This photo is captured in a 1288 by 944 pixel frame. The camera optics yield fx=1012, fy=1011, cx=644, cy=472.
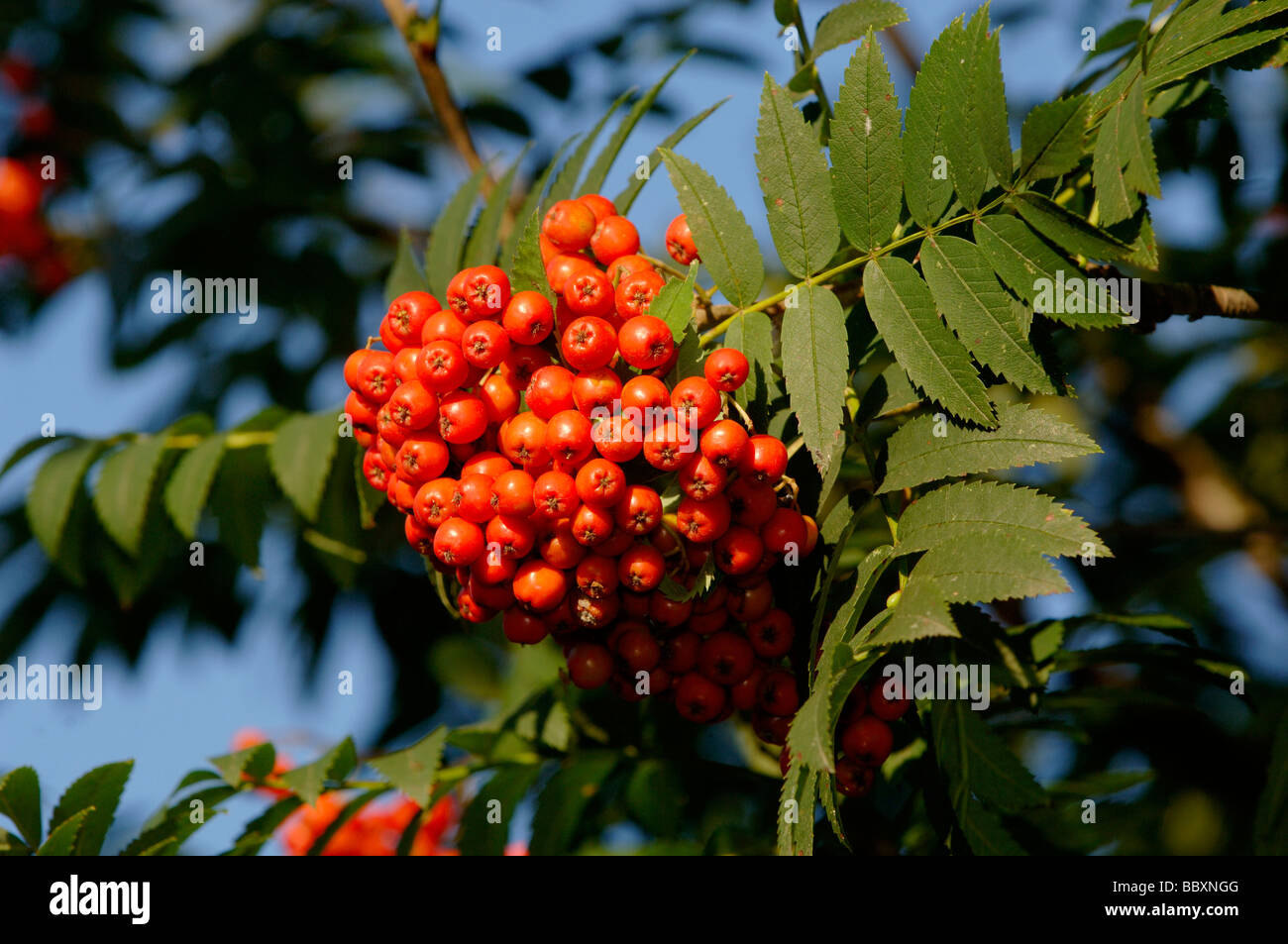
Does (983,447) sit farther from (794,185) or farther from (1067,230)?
(794,185)

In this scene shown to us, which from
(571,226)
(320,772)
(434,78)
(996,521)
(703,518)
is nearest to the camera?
(996,521)

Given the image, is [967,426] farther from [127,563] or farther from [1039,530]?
[127,563]

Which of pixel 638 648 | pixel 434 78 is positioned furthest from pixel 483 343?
pixel 434 78

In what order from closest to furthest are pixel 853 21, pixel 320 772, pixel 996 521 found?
pixel 996 521 → pixel 853 21 → pixel 320 772

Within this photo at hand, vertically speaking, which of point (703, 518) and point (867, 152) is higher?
point (867, 152)

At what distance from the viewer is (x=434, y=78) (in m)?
3.03

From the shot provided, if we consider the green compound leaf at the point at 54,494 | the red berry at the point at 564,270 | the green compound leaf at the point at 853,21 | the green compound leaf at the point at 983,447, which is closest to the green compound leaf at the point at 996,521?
the green compound leaf at the point at 983,447

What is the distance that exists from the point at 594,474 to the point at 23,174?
13.5 feet

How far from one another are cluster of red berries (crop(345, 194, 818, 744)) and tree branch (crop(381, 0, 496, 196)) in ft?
4.19

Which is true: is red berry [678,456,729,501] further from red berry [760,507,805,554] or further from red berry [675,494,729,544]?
red berry [760,507,805,554]

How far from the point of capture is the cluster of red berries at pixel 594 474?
1.64 metres

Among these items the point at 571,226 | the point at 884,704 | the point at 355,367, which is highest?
the point at 571,226

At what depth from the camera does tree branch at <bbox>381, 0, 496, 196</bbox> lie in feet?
9.82
